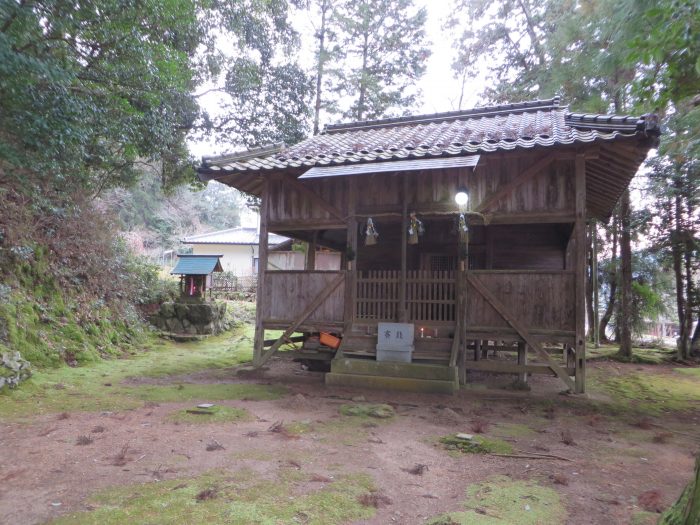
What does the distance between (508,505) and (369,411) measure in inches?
124

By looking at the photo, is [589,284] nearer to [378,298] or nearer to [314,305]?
[378,298]

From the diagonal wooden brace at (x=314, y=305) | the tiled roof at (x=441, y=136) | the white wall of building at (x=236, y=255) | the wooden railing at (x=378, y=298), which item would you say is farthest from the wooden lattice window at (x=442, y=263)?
the white wall of building at (x=236, y=255)

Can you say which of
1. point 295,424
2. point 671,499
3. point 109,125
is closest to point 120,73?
point 109,125

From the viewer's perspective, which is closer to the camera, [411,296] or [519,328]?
[519,328]

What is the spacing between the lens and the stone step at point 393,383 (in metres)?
7.59

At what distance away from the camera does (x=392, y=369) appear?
8.03 m

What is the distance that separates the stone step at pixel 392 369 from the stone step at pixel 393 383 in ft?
0.25

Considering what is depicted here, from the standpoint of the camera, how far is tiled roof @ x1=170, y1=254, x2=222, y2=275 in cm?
1509

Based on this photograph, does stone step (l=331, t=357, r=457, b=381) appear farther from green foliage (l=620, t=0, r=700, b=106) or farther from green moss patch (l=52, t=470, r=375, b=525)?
green foliage (l=620, t=0, r=700, b=106)

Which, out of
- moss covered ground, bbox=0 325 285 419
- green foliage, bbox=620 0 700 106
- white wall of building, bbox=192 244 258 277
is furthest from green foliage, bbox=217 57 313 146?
white wall of building, bbox=192 244 258 277

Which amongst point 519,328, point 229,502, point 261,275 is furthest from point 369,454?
point 261,275

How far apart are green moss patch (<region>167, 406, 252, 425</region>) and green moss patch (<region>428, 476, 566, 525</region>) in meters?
3.53

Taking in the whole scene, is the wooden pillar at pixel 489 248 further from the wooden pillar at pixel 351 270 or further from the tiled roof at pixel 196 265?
the tiled roof at pixel 196 265

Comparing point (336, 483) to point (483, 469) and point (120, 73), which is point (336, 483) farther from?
point (120, 73)
